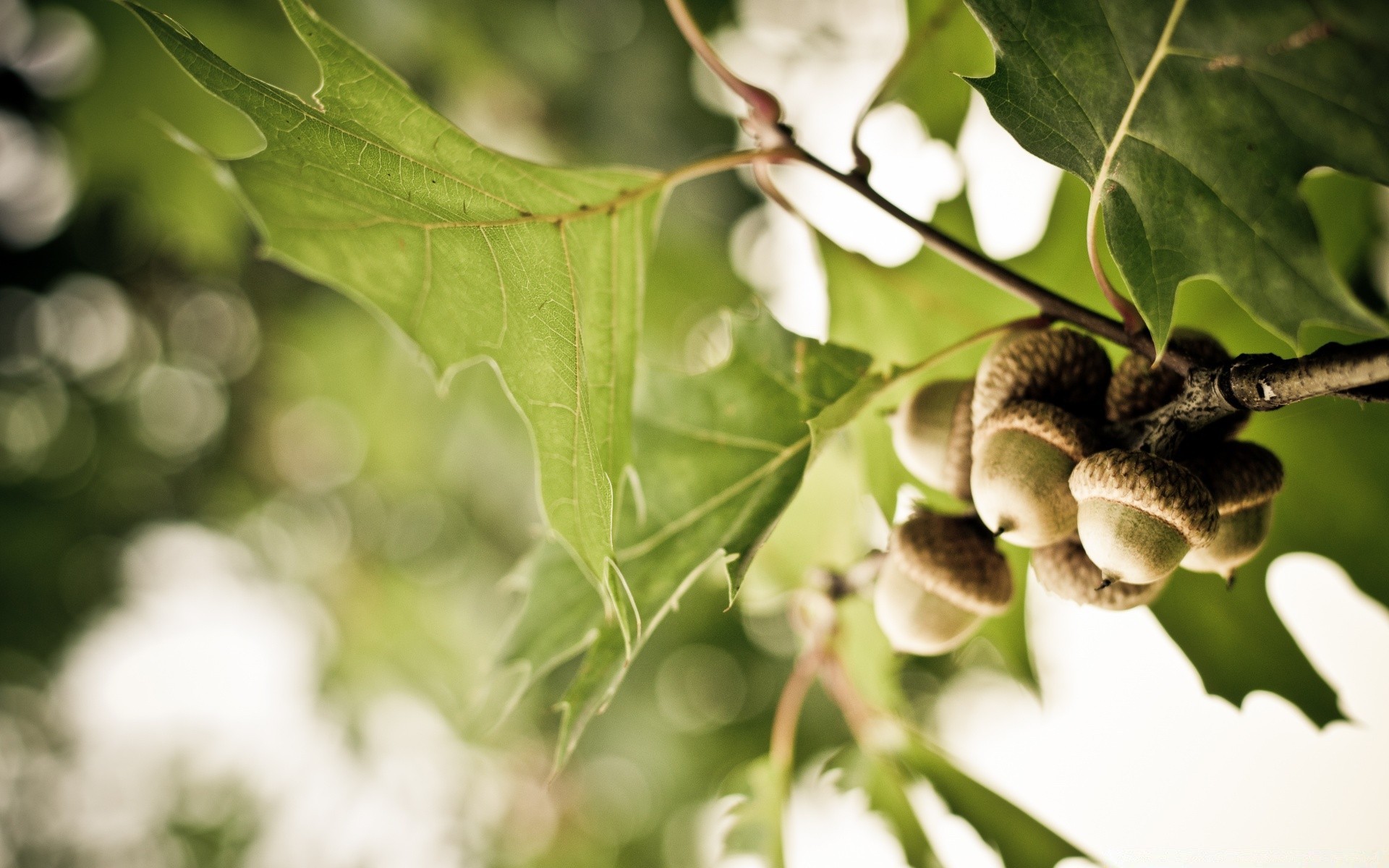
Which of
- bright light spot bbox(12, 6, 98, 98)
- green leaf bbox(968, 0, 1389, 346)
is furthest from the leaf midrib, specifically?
bright light spot bbox(12, 6, 98, 98)

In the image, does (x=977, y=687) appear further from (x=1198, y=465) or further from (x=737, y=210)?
(x=1198, y=465)

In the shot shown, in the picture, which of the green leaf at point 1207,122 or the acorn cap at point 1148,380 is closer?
the green leaf at point 1207,122

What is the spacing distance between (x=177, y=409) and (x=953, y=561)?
9.01ft

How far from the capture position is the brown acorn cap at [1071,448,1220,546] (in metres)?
0.44

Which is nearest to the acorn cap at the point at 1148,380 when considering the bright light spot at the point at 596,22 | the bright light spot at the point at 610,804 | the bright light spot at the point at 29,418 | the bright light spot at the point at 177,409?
the bright light spot at the point at 596,22

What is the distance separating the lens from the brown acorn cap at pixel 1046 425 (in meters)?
0.51

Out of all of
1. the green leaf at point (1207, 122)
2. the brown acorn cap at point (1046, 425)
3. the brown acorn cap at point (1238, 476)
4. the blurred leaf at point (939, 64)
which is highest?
the blurred leaf at point (939, 64)

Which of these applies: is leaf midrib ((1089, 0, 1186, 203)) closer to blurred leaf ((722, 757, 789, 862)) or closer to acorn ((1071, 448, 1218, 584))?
acorn ((1071, 448, 1218, 584))

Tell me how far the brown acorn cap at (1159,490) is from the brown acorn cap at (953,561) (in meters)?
0.14

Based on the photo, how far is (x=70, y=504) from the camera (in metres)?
2.52

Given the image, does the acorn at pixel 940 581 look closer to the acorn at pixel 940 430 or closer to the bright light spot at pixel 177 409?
the acorn at pixel 940 430

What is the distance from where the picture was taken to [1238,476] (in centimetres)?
Result: 50

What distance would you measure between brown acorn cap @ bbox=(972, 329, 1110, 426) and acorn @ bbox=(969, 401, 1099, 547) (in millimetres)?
19

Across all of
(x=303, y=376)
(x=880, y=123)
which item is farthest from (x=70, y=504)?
(x=880, y=123)
